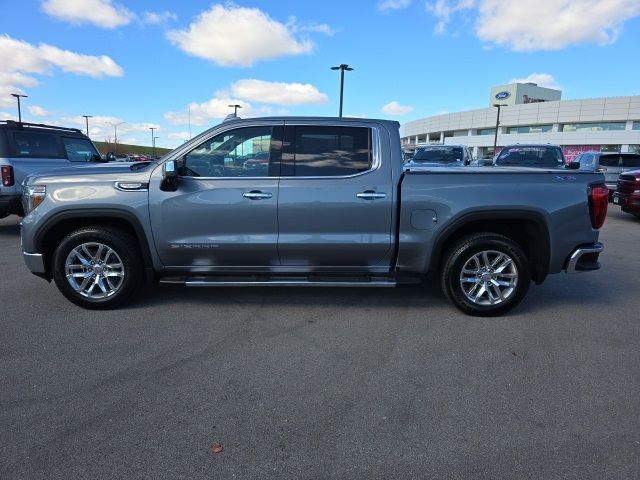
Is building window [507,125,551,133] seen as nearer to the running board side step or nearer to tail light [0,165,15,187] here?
tail light [0,165,15,187]

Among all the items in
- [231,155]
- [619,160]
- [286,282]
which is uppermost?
[619,160]

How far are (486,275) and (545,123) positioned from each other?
80786mm

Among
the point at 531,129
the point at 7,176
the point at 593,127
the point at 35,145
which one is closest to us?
the point at 7,176

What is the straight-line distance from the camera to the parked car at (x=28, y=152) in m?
8.01

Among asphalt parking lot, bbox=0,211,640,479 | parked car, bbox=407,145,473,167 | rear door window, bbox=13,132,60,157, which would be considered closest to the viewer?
asphalt parking lot, bbox=0,211,640,479

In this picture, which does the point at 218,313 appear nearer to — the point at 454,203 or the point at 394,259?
the point at 394,259

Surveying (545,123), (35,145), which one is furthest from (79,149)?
(545,123)

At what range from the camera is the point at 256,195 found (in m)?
4.35

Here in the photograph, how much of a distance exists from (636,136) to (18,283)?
247ft

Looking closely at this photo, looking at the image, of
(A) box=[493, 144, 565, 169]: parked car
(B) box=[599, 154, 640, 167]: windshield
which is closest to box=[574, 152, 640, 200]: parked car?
(B) box=[599, 154, 640, 167]: windshield

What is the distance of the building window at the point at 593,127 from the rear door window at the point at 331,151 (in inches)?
3012

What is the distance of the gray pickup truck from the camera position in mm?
4367

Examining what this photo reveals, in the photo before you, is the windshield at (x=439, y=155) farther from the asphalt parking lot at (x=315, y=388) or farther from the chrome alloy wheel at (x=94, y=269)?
the chrome alloy wheel at (x=94, y=269)

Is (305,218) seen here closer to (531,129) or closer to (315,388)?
(315,388)
